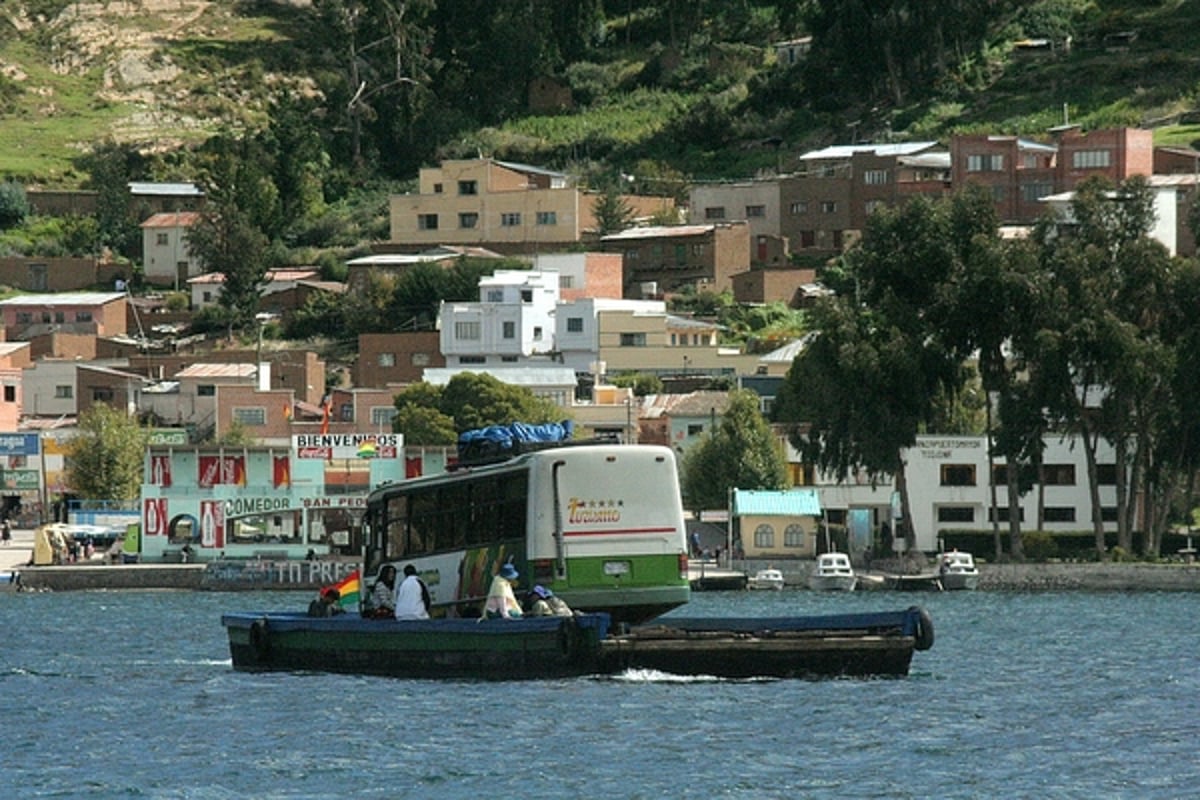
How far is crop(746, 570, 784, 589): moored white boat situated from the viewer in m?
88.9

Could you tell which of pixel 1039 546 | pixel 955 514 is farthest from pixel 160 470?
pixel 1039 546

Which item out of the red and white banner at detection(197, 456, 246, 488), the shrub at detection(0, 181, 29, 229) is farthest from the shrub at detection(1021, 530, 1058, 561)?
the shrub at detection(0, 181, 29, 229)

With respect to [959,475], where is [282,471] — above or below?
above

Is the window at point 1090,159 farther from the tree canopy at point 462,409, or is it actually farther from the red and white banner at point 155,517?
the red and white banner at point 155,517

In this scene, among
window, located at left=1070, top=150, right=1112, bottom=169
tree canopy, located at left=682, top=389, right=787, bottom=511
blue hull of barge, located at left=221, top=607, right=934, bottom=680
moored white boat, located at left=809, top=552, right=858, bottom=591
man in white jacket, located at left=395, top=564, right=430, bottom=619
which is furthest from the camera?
window, located at left=1070, top=150, right=1112, bottom=169

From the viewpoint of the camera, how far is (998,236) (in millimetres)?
89438

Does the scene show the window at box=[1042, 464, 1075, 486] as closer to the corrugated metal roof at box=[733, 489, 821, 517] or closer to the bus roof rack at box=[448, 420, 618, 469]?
the corrugated metal roof at box=[733, 489, 821, 517]

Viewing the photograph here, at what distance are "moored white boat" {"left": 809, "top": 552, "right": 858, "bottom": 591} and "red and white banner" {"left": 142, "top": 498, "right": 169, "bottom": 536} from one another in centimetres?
2189

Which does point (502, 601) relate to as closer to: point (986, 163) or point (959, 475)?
point (959, 475)

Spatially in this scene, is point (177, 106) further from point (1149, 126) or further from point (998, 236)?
point (998, 236)

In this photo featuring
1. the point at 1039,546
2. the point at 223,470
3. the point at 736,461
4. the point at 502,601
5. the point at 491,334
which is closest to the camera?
the point at 502,601

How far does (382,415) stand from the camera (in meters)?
122

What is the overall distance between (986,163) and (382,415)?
121 ft

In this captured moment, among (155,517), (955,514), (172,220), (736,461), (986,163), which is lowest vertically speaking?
(955,514)
